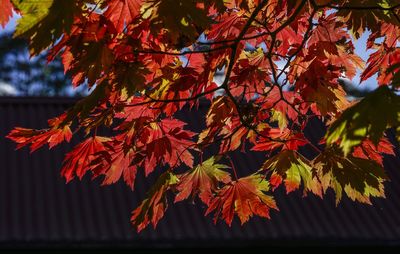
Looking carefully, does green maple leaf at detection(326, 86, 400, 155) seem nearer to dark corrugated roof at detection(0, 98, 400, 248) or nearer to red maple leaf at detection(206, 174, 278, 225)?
red maple leaf at detection(206, 174, 278, 225)

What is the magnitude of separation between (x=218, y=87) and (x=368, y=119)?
50.9 inches

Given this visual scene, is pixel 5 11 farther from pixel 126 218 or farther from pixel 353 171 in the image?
pixel 126 218

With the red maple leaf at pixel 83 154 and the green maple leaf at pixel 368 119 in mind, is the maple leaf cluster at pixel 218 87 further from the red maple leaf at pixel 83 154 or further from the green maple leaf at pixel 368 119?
the green maple leaf at pixel 368 119

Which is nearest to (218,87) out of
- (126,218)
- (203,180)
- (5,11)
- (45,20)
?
(203,180)

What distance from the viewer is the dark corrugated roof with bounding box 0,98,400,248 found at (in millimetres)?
7453

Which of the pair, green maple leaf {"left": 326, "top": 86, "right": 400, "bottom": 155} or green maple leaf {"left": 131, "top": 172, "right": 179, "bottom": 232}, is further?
green maple leaf {"left": 131, "top": 172, "right": 179, "bottom": 232}

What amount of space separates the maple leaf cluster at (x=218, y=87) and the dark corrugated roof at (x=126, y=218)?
3661 millimetres

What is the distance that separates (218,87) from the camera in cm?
351

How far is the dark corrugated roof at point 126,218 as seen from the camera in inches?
293

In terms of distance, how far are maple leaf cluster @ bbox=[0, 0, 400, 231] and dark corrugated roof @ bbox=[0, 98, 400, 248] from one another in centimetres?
366

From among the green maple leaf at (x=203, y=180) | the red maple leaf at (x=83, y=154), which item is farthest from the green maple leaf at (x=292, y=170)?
the red maple leaf at (x=83, y=154)

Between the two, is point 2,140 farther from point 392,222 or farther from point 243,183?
point 243,183

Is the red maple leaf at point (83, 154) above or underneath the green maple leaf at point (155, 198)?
above

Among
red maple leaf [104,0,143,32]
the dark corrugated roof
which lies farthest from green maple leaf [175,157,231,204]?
the dark corrugated roof
